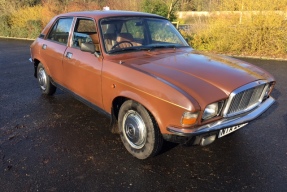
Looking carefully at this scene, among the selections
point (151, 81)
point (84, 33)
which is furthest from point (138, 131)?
point (84, 33)

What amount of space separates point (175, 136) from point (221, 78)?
928mm

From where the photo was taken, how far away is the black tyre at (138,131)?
304 centimetres

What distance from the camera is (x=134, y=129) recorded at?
128 inches

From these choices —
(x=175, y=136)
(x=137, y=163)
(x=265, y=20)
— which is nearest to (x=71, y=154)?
(x=137, y=163)

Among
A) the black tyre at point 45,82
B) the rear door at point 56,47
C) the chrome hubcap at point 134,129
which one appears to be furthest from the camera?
the black tyre at point 45,82

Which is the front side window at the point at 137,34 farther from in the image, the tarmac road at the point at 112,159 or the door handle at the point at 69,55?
the tarmac road at the point at 112,159

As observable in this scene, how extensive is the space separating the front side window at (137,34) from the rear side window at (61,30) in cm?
105

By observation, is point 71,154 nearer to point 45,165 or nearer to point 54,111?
point 45,165

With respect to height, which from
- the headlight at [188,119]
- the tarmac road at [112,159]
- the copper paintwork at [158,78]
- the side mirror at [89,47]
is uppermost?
the side mirror at [89,47]

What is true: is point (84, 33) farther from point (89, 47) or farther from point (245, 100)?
point (245, 100)

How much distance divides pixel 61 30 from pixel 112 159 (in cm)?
287

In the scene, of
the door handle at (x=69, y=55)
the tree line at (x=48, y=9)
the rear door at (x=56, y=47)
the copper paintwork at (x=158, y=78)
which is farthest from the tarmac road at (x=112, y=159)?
the tree line at (x=48, y=9)

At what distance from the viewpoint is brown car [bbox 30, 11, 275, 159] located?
2797mm

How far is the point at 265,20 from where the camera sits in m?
10.6
